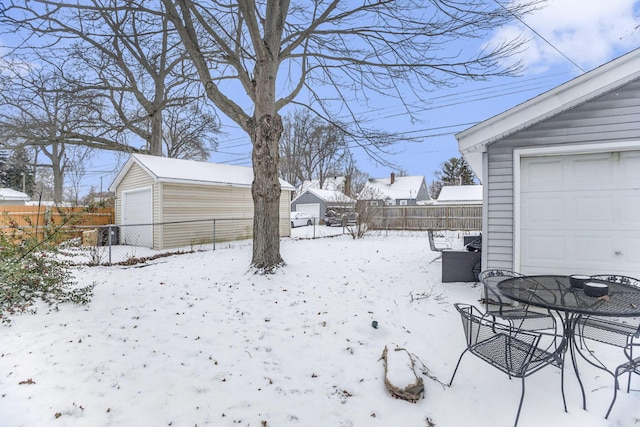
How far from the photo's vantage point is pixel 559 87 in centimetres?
404

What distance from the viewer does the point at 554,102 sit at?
411cm

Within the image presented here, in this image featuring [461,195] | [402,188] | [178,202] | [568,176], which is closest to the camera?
[568,176]

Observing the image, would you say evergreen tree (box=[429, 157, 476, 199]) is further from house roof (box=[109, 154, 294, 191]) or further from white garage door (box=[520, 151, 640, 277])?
white garage door (box=[520, 151, 640, 277])

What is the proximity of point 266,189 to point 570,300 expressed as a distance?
15.4 feet

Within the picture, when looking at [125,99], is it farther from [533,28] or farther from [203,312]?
[533,28]

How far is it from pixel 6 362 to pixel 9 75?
12.2 metres

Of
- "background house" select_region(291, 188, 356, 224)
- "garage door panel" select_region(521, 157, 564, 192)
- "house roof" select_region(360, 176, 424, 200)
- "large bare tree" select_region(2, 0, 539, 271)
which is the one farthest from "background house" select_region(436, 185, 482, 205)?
"garage door panel" select_region(521, 157, 564, 192)

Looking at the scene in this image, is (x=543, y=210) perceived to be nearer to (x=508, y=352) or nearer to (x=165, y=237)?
(x=508, y=352)

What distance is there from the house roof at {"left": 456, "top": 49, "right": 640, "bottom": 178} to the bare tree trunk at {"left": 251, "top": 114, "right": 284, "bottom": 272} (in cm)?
323

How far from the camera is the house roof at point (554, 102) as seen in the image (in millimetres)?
3846

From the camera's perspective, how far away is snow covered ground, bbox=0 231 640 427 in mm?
2238

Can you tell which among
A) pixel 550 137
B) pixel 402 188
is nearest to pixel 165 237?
pixel 550 137

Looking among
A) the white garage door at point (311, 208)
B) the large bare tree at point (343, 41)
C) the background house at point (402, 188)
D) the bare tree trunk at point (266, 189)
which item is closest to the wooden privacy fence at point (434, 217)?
the white garage door at point (311, 208)

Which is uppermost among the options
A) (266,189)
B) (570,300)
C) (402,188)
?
(402,188)
